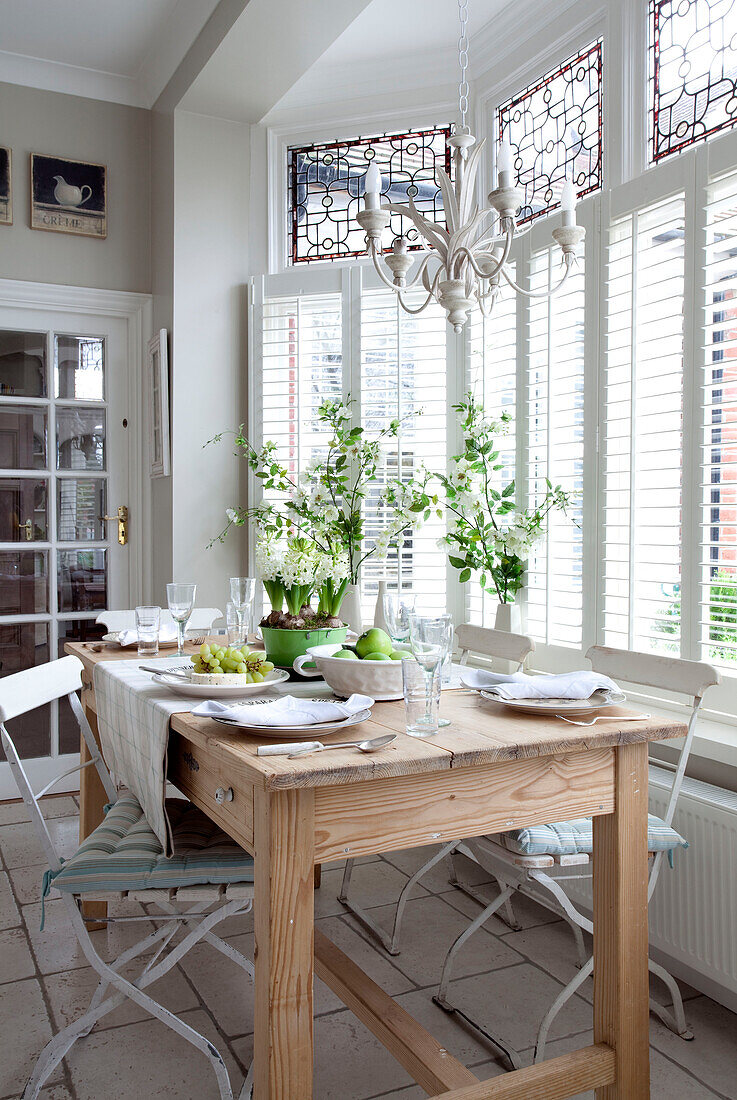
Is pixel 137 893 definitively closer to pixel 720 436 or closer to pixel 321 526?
pixel 321 526

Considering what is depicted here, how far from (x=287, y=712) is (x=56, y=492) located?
111 inches

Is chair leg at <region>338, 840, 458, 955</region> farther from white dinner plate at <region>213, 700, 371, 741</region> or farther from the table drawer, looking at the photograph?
white dinner plate at <region>213, 700, 371, 741</region>

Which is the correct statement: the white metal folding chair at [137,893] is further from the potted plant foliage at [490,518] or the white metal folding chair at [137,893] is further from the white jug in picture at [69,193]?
the white jug in picture at [69,193]

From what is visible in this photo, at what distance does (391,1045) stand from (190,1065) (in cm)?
57

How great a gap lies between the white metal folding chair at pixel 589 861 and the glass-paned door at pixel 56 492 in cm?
250

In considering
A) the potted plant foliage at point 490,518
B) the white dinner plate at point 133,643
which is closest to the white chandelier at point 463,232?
the potted plant foliage at point 490,518

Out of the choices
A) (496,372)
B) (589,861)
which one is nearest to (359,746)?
(589,861)

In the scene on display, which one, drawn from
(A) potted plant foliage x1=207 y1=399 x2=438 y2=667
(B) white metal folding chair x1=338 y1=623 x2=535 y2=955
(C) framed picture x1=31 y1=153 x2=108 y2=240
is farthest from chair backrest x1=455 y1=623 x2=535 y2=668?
(C) framed picture x1=31 y1=153 x2=108 y2=240

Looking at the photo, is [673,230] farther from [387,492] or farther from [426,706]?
[426,706]

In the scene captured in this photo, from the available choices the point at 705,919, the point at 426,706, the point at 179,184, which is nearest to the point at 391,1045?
the point at 426,706

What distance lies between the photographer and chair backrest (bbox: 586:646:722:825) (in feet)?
6.35

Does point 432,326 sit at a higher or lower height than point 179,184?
lower

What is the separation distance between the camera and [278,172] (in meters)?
3.97

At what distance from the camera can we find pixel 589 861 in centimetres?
198
